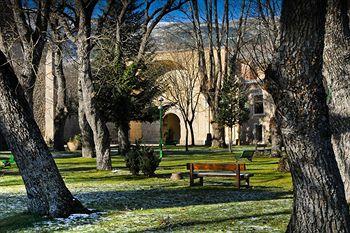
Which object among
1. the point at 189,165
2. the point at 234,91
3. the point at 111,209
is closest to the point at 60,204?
the point at 111,209

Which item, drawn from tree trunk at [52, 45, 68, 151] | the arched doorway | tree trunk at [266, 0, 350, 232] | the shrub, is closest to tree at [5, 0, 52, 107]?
the shrub

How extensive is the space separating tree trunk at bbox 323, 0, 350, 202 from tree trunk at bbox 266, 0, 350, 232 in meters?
3.26

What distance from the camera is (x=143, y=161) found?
16.7 meters

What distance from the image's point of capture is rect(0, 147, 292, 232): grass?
7984 mm

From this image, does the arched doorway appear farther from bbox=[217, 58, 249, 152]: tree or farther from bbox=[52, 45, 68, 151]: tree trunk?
bbox=[52, 45, 68, 151]: tree trunk

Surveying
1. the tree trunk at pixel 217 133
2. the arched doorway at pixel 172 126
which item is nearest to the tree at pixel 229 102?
the tree trunk at pixel 217 133

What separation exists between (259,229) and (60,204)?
139 inches

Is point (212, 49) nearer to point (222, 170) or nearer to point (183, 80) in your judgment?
point (183, 80)

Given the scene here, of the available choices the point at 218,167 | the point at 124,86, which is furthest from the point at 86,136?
the point at 218,167

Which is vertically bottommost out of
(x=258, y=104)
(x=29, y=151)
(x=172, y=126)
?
(x=29, y=151)

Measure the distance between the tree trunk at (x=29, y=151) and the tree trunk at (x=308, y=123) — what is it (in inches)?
186

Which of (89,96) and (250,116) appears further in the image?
(250,116)

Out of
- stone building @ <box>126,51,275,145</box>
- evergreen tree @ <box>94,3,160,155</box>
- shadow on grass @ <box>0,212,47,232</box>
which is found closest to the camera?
shadow on grass @ <box>0,212,47,232</box>

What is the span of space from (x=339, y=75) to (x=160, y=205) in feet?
14.4
